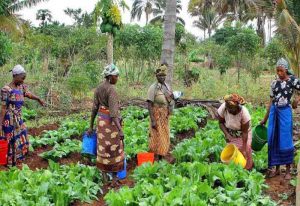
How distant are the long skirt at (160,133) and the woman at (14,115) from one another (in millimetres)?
2076

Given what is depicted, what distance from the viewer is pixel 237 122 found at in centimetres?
600

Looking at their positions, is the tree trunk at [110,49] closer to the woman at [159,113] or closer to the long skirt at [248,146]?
the woman at [159,113]

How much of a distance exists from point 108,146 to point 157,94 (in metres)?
1.52

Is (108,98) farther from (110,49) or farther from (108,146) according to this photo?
(110,49)

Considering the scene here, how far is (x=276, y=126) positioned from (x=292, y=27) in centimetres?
829

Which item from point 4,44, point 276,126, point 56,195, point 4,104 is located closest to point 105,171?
point 56,195

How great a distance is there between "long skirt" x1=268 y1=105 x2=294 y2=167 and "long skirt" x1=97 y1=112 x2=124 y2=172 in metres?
2.08

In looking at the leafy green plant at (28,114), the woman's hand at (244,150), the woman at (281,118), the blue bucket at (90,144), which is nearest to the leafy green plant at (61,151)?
the blue bucket at (90,144)

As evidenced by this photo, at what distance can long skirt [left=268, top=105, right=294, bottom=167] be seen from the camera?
5.98m

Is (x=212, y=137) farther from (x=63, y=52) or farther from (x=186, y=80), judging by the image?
(x=63, y=52)

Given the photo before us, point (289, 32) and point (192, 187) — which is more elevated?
point (289, 32)

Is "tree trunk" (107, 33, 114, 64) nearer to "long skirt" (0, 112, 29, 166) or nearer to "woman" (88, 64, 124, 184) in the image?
"long skirt" (0, 112, 29, 166)

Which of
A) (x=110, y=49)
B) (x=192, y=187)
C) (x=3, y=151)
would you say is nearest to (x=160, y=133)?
(x=192, y=187)

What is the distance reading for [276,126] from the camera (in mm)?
6035
